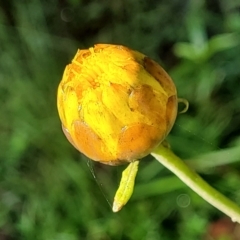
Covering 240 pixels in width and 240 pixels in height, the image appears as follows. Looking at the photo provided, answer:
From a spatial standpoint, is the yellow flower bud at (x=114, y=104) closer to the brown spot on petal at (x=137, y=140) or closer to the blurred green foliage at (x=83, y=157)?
the brown spot on petal at (x=137, y=140)

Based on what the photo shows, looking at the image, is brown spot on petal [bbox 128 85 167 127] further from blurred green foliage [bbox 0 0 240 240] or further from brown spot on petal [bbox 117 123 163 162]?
blurred green foliage [bbox 0 0 240 240]

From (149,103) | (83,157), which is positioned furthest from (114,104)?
(83,157)

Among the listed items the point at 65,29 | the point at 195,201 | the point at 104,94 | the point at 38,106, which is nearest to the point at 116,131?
the point at 104,94

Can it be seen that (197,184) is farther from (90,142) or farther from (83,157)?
(83,157)

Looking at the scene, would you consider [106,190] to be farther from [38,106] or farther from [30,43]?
[30,43]

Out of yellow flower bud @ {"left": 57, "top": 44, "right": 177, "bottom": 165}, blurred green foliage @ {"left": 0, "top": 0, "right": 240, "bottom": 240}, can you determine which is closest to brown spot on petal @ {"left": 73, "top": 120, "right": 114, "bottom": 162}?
yellow flower bud @ {"left": 57, "top": 44, "right": 177, "bottom": 165}

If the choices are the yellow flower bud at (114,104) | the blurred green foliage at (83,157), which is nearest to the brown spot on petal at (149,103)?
the yellow flower bud at (114,104)

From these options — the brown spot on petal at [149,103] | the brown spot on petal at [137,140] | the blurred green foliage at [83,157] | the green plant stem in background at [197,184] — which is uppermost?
the brown spot on petal at [149,103]
